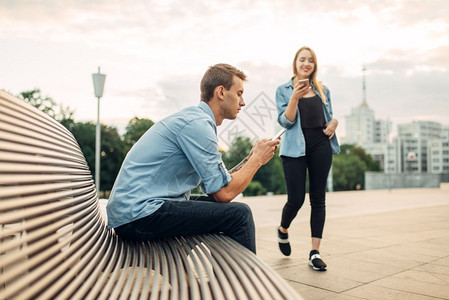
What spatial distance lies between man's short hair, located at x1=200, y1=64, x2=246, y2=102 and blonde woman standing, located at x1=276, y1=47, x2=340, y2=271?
1.29m

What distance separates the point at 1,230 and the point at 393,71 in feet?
295

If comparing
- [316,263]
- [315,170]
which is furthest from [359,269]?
[315,170]

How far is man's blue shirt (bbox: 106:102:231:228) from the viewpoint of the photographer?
2414 mm

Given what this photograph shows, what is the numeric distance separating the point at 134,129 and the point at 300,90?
47.4m

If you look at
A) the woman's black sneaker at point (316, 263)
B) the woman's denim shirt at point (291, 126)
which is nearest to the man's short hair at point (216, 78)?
the woman's denim shirt at point (291, 126)

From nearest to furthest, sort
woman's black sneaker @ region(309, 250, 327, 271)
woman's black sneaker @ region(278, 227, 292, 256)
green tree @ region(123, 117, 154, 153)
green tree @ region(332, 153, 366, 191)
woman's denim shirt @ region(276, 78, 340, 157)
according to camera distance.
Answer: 1. woman's black sneaker @ region(309, 250, 327, 271)
2. woman's denim shirt @ region(276, 78, 340, 157)
3. woman's black sneaker @ region(278, 227, 292, 256)
4. green tree @ region(123, 117, 154, 153)
5. green tree @ region(332, 153, 366, 191)

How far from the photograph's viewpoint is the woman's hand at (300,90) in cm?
391

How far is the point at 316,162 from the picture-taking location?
13.4ft

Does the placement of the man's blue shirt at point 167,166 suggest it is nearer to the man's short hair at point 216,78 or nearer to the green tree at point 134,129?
the man's short hair at point 216,78

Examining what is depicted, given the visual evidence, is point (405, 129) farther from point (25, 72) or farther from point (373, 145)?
point (25, 72)

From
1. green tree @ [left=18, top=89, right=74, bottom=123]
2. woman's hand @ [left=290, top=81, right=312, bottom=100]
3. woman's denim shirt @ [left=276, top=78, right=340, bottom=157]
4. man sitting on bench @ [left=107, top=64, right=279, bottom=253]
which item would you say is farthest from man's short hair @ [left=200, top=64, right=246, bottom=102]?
green tree @ [left=18, top=89, right=74, bottom=123]

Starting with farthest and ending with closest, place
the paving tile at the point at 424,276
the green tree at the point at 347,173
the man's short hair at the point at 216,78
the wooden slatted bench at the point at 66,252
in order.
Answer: the green tree at the point at 347,173
the paving tile at the point at 424,276
the man's short hair at the point at 216,78
the wooden slatted bench at the point at 66,252

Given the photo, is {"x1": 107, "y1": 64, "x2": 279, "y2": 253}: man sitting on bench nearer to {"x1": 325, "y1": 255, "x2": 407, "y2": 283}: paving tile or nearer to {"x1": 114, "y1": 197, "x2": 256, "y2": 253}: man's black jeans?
{"x1": 114, "y1": 197, "x2": 256, "y2": 253}: man's black jeans

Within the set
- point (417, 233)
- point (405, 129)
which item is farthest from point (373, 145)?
point (417, 233)
